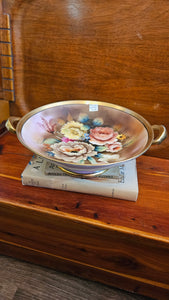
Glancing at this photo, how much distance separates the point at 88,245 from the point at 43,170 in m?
0.20

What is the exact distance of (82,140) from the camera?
2.15 ft

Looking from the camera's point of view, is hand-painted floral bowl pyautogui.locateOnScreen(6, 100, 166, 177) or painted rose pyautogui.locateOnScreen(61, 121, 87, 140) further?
painted rose pyautogui.locateOnScreen(61, 121, 87, 140)

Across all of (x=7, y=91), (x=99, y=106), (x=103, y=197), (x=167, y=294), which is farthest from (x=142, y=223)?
(x=7, y=91)

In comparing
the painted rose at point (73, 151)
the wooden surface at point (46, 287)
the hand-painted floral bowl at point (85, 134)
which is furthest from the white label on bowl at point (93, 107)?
the wooden surface at point (46, 287)

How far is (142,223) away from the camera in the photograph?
0.53 m

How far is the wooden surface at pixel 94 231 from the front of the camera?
20.9 inches

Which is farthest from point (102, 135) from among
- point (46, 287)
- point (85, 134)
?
point (46, 287)

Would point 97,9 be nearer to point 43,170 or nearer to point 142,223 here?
point 43,170

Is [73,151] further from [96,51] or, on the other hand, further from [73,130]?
[96,51]

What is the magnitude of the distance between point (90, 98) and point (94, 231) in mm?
396

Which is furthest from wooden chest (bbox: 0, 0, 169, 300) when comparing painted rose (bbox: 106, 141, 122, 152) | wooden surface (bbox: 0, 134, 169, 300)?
painted rose (bbox: 106, 141, 122, 152)

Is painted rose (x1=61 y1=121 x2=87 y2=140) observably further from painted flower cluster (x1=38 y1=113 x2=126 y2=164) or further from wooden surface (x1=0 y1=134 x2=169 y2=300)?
wooden surface (x1=0 y1=134 x2=169 y2=300)

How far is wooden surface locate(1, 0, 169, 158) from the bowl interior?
7 centimetres

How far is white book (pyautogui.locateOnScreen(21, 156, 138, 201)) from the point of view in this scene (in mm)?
574
